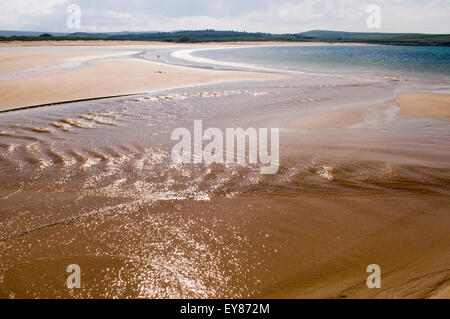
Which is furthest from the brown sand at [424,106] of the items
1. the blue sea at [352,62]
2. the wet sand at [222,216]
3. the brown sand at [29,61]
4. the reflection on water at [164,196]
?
the brown sand at [29,61]

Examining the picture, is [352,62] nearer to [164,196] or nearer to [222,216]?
[164,196]

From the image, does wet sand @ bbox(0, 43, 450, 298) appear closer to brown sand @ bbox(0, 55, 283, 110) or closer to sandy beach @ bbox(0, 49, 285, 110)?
sandy beach @ bbox(0, 49, 285, 110)

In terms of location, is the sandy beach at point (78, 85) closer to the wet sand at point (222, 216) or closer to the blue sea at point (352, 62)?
the wet sand at point (222, 216)

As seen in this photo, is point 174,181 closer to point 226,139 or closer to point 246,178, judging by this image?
point 246,178

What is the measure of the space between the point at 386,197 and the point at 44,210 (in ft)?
15.7

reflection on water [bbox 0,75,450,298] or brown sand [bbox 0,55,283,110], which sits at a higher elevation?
brown sand [bbox 0,55,283,110]

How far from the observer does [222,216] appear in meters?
3.80

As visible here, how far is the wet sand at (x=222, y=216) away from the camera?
274 centimetres

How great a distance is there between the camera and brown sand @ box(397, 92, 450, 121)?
944 centimetres

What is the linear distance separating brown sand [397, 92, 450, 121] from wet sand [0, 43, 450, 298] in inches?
80.6

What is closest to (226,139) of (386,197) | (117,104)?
(386,197)

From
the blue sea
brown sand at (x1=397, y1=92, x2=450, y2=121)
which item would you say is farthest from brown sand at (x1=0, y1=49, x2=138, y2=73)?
brown sand at (x1=397, y1=92, x2=450, y2=121)

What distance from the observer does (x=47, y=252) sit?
3094mm

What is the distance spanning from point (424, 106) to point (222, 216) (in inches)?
402
